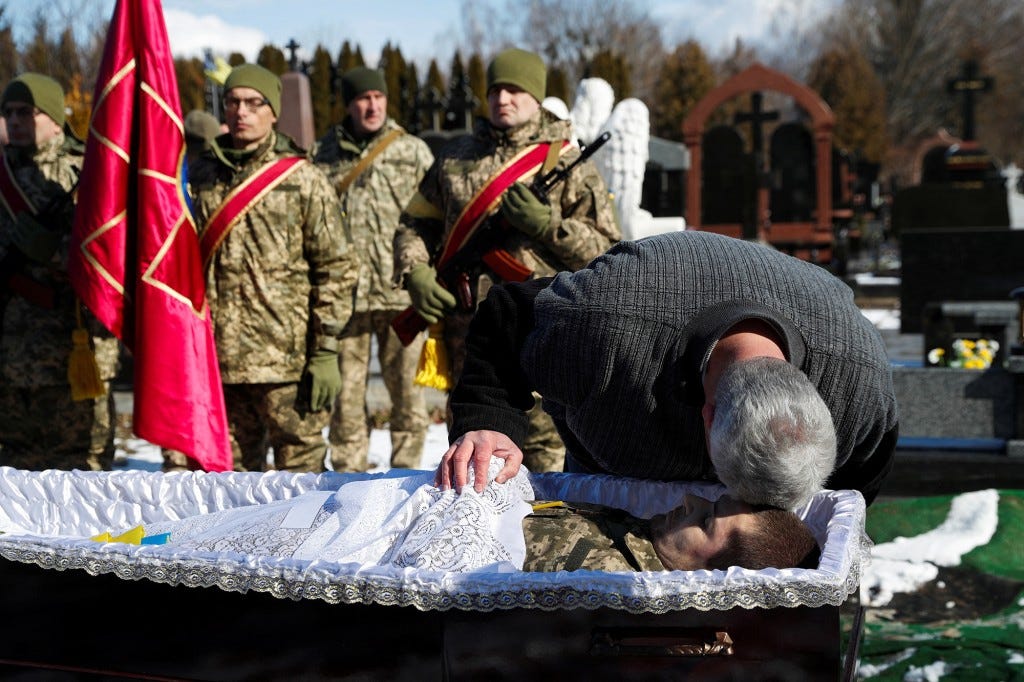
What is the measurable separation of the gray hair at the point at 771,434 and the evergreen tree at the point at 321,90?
25.3 m

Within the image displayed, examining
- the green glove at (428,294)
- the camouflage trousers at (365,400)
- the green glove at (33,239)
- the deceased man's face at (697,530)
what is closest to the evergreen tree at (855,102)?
the camouflage trousers at (365,400)

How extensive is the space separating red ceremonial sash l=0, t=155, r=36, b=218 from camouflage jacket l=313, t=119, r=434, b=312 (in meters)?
1.65

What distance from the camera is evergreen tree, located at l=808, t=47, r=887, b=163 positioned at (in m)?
42.5

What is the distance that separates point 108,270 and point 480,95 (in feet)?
82.8

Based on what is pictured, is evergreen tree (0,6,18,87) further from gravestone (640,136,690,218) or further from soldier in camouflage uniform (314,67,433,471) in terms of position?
soldier in camouflage uniform (314,67,433,471)

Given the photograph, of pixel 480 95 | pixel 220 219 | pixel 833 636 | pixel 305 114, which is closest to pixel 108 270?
pixel 220 219

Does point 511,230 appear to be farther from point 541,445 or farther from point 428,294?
point 541,445

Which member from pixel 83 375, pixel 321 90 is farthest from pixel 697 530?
pixel 321 90

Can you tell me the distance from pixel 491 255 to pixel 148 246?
1266mm

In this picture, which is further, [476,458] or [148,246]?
[148,246]

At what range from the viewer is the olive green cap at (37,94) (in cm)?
481

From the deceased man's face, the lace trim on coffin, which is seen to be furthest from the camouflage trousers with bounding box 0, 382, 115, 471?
the deceased man's face

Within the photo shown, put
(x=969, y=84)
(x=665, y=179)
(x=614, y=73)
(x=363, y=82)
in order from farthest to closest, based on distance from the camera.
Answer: (x=614, y=73)
(x=665, y=179)
(x=969, y=84)
(x=363, y=82)

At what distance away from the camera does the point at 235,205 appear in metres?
4.41
